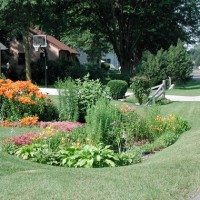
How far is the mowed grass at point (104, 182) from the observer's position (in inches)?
214

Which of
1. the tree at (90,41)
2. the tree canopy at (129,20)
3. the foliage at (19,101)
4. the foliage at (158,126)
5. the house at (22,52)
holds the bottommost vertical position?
the foliage at (158,126)

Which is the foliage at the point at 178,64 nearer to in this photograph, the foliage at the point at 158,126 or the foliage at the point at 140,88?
the foliage at the point at 140,88

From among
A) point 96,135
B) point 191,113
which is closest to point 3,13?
point 191,113

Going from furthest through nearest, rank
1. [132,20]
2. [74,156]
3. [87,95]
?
[132,20] → [87,95] → [74,156]

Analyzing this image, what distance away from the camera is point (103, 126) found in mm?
10336

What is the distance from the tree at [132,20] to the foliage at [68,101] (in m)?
31.0

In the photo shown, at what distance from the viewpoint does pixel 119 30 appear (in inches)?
1882

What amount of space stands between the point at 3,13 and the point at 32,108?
20641 mm

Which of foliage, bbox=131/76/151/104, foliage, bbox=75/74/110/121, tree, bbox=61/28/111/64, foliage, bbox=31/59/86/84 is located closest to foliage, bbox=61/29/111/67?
tree, bbox=61/28/111/64

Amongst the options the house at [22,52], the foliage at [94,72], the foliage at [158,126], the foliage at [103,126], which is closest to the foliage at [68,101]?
→ the foliage at [158,126]

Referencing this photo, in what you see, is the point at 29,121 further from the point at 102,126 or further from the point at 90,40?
the point at 90,40

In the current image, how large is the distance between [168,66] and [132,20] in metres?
Answer: 10.5

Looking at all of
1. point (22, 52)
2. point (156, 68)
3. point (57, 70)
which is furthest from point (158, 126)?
point (22, 52)

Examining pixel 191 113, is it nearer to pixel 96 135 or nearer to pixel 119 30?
pixel 96 135
